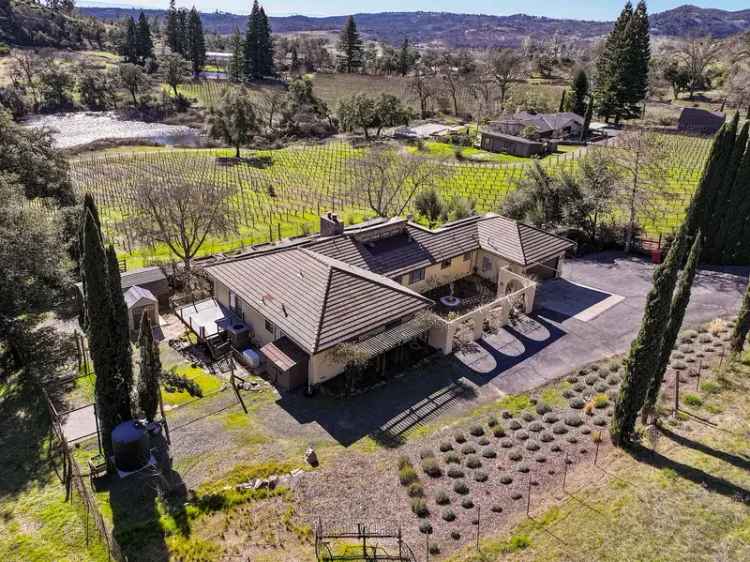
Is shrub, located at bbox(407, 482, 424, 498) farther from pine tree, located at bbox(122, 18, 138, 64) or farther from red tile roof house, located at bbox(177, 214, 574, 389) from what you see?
pine tree, located at bbox(122, 18, 138, 64)

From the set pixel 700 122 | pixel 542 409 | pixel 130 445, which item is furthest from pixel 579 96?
pixel 130 445

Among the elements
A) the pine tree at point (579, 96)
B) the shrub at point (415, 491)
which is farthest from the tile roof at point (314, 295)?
the pine tree at point (579, 96)

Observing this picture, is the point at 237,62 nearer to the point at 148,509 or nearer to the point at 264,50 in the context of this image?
the point at 264,50

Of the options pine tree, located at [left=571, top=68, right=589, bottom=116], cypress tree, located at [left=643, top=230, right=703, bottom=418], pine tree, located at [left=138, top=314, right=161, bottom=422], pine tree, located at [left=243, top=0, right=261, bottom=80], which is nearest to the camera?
pine tree, located at [left=138, top=314, right=161, bottom=422]

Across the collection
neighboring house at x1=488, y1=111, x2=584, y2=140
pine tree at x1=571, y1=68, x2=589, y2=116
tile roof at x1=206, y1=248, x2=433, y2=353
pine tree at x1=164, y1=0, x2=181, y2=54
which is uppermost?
pine tree at x1=164, y1=0, x2=181, y2=54

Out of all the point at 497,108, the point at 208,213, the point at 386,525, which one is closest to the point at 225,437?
the point at 386,525

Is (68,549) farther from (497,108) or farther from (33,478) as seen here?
(497,108)

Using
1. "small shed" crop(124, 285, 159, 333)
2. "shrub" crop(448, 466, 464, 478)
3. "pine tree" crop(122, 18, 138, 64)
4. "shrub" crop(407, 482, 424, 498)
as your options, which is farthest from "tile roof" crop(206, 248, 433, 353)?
"pine tree" crop(122, 18, 138, 64)

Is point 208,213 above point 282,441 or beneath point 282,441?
above

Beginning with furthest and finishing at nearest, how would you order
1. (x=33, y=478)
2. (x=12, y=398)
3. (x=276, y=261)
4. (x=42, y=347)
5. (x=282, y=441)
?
1. (x=276, y=261)
2. (x=42, y=347)
3. (x=12, y=398)
4. (x=282, y=441)
5. (x=33, y=478)
